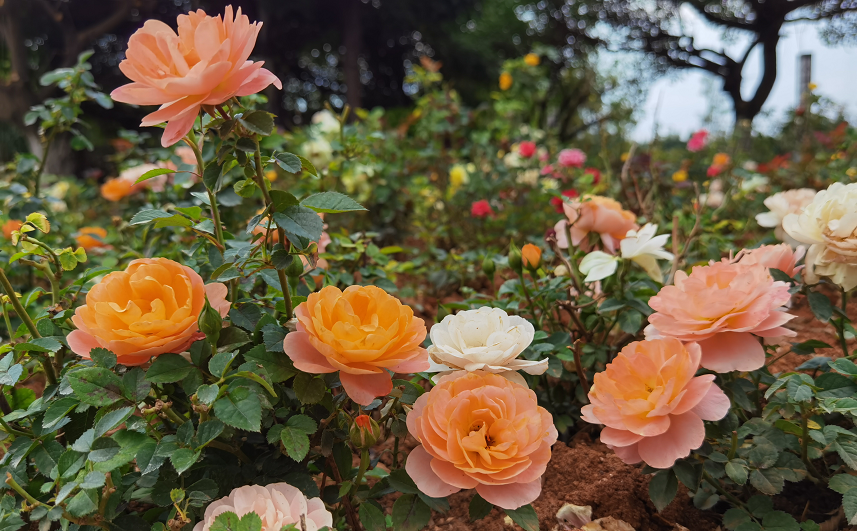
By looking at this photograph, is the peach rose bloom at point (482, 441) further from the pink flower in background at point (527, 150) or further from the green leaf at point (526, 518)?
the pink flower in background at point (527, 150)

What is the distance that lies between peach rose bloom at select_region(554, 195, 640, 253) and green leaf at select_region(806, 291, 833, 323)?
33 cm

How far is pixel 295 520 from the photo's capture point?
53 cm

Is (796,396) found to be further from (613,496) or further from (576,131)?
(576,131)

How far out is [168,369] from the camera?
58 centimetres

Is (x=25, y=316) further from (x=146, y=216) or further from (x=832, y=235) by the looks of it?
(x=832, y=235)

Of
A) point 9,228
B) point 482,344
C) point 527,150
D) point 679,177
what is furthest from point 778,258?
point 679,177

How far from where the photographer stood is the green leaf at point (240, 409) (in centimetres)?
51

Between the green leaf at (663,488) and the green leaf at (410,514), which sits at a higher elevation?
the green leaf at (663,488)

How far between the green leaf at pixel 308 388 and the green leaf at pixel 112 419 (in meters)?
0.18

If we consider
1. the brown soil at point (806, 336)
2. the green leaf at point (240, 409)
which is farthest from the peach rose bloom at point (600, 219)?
the green leaf at point (240, 409)

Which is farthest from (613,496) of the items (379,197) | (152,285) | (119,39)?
(119,39)

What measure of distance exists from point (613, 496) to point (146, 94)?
83 centimetres

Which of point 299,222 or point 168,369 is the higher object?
point 299,222

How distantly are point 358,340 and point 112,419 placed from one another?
0.28 metres
